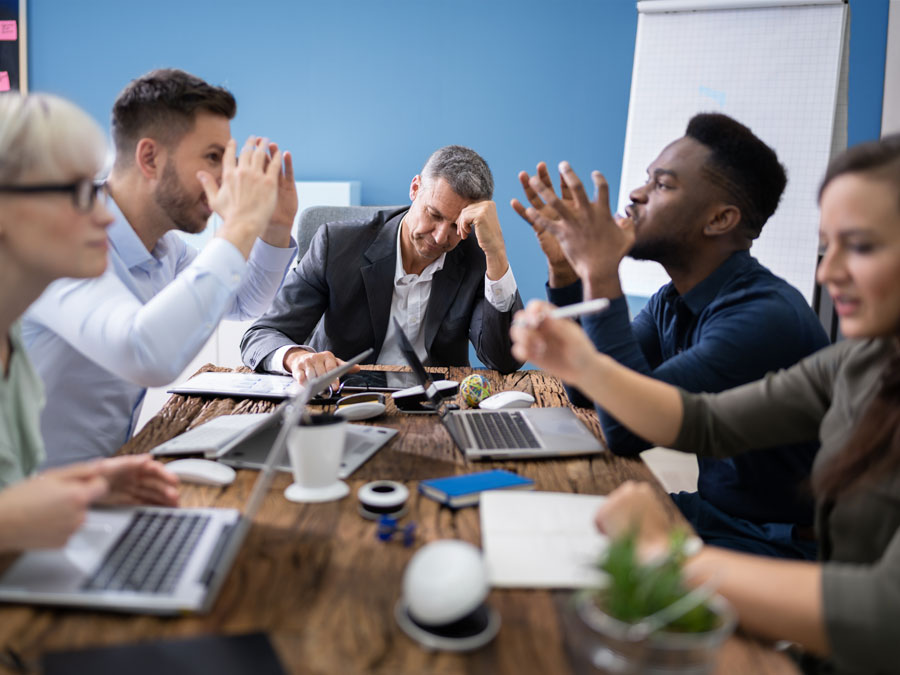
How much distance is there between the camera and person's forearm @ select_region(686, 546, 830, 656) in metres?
0.64

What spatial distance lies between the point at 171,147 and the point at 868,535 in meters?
1.42

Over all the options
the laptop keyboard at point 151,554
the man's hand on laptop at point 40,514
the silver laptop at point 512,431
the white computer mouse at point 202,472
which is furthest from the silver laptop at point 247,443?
the man's hand on laptop at point 40,514

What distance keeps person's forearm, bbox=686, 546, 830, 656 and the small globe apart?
2.77 ft

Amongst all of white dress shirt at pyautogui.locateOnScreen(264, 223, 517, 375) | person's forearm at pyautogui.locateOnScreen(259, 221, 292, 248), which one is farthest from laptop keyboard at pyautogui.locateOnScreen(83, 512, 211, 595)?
white dress shirt at pyautogui.locateOnScreen(264, 223, 517, 375)

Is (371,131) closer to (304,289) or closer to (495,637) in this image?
(304,289)

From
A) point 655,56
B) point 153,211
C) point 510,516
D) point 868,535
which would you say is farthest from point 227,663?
point 655,56

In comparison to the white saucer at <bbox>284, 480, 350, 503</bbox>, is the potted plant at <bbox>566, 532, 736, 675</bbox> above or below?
above

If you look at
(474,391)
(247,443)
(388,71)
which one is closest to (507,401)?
(474,391)

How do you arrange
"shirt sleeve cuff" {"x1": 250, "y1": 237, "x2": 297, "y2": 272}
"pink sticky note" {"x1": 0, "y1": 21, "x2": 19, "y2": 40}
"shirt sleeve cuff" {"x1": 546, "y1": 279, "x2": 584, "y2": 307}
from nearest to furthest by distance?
Answer: "shirt sleeve cuff" {"x1": 546, "y1": 279, "x2": 584, "y2": 307}
"shirt sleeve cuff" {"x1": 250, "y1": 237, "x2": 297, "y2": 272}
"pink sticky note" {"x1": 0, "y1": 21, "x2": 19, "y2": 40}

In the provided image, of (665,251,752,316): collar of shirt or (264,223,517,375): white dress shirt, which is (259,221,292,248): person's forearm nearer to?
(264,223,517,375): white dress shirt

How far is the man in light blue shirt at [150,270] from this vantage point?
3.85 ft

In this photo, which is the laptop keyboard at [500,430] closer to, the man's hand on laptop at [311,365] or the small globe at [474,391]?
the small globe at [474,391]

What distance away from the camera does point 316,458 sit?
3.13 feet

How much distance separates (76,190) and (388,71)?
270 cm
